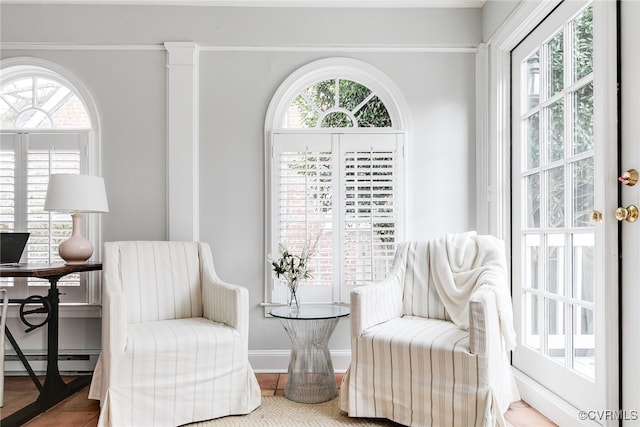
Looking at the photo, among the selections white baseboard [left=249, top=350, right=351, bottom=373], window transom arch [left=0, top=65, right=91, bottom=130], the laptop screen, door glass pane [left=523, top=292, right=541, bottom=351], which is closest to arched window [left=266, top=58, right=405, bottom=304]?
white baseboard [left=249, top=350, right=351, bottom=373]

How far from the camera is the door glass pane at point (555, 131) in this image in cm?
226

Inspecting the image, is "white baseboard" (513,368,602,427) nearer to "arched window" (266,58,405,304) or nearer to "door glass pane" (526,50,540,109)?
"arched window" (266,58,405,304)

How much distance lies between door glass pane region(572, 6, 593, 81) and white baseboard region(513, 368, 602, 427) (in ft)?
4.96

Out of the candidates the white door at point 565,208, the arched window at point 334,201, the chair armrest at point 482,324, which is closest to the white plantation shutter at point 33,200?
the arched window at point 334,201

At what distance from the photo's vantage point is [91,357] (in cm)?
304

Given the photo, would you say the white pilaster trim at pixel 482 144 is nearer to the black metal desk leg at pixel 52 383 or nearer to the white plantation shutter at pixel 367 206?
the white plantation shutter at pixel 367 206

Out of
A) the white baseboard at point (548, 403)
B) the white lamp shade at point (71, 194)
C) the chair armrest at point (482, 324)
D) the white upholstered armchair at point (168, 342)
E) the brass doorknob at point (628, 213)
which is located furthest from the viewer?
the white lamp shade at point (71, 194)

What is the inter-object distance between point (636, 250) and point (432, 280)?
3.56 ft

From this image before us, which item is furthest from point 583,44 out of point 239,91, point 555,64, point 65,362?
point 65,362

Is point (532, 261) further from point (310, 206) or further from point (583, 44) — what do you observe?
point (310, 206)

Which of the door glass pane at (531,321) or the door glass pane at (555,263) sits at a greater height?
the door glass pane at (555,263)

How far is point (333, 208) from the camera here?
3.08 metres

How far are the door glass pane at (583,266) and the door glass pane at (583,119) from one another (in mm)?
402

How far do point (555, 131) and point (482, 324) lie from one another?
1075 mm
